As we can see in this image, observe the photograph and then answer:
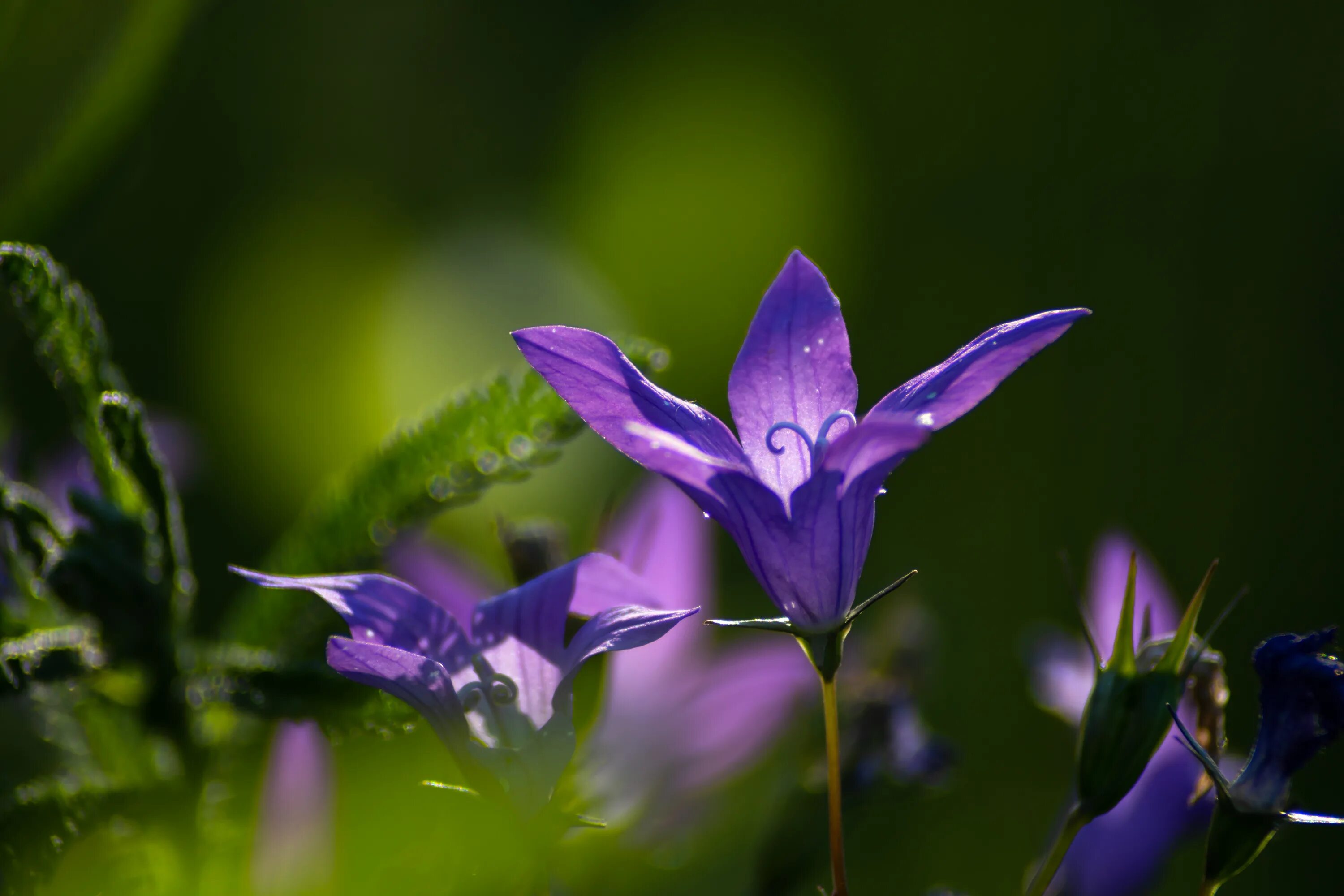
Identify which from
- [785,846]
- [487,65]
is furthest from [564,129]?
[785,846]

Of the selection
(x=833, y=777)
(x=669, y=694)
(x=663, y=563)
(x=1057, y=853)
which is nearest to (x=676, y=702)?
(x=669, y=694)

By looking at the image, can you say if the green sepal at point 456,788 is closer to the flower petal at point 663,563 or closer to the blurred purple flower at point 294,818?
the blurred purple flower at point 294,818

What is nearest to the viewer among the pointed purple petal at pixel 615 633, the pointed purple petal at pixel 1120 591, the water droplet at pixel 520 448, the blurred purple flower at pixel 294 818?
the pointed purple petal at pixel 615 633

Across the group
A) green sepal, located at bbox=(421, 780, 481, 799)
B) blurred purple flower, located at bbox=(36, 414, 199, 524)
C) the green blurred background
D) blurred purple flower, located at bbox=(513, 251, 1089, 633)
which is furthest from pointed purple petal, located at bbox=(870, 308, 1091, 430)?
the green blurred background

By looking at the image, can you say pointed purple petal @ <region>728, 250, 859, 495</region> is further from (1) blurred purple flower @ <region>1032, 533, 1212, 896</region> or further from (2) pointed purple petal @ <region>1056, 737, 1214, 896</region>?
(2) pointed purple petal @ <region>1056, 737, 1214, 896</region>

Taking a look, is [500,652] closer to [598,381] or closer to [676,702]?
[598,381]

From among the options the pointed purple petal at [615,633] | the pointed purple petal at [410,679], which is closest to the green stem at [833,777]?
the pointed purple petal at [615,633]

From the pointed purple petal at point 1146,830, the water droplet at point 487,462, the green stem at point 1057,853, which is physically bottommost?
the pointed purple petal at point 1146,830
